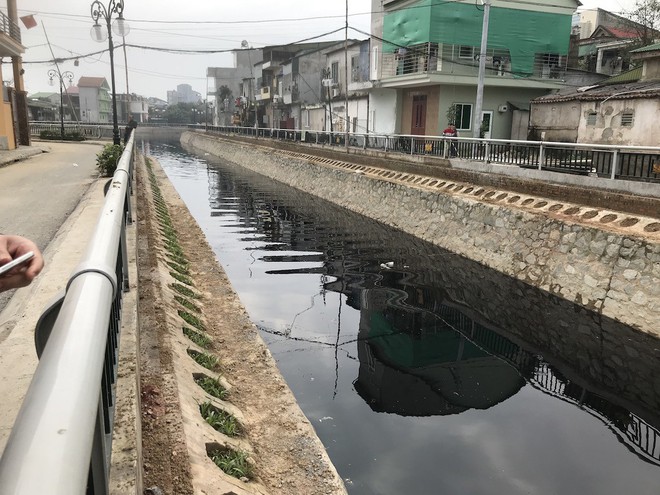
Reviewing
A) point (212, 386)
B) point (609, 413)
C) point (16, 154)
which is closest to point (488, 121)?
point (16, 154)

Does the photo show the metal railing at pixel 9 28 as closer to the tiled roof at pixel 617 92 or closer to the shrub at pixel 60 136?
the shrub at pixel 60 136

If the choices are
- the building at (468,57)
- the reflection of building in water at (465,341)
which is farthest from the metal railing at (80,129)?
the reflection of building in water at (465,341)

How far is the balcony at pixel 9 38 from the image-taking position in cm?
2469

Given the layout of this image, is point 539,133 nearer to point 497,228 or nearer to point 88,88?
point 497,228

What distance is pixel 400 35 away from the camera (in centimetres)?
3153

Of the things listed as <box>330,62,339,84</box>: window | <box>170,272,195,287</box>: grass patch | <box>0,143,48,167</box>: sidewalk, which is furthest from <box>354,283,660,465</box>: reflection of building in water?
A: <box>330,62,339,84</box>: window

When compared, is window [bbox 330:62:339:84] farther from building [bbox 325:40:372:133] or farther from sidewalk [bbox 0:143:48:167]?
sidewalk [bbox 0:143:48:167]

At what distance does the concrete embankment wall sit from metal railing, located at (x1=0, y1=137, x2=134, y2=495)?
10031mm

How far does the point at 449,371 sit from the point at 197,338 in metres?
4.15

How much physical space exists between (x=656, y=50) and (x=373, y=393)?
23732 millimetres

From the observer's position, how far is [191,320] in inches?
Result: 325

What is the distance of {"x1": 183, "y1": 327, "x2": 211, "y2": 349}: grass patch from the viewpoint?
761 cm

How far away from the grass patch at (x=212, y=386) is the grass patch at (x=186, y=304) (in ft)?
8.40

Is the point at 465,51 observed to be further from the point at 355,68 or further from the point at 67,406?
the point at 67,406
